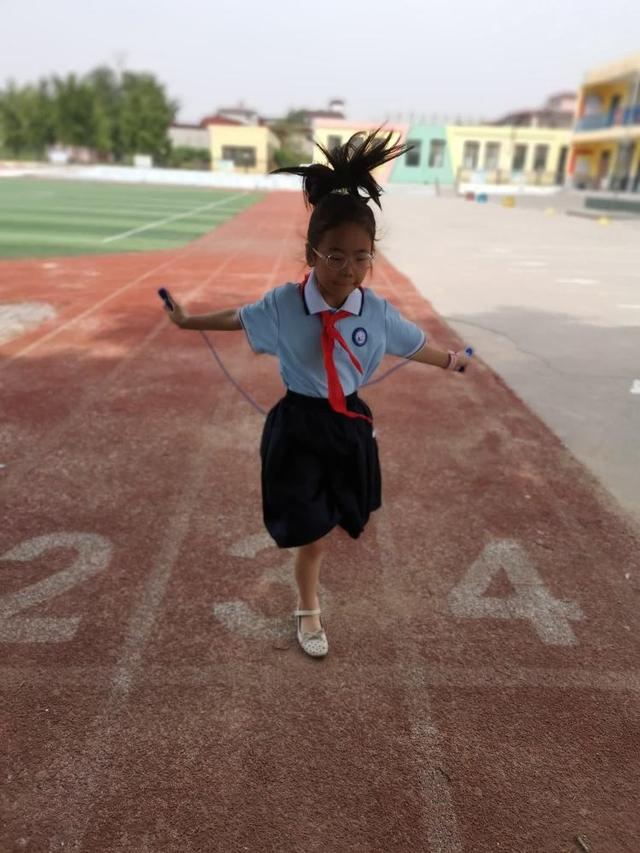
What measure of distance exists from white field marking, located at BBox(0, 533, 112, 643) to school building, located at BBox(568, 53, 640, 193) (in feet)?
137

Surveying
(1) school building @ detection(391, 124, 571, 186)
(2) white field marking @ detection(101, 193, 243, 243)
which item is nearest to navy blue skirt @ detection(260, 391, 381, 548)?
(2) white field marking @ detection(101, 193, 243, 243)

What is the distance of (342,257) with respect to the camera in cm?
231

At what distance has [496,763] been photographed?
Result: 7.80 feet

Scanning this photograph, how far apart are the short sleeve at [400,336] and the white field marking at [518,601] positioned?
1382 mm

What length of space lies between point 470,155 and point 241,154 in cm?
2253

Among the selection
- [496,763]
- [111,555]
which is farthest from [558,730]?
[111,555]

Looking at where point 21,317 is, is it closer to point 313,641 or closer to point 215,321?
point 215,321

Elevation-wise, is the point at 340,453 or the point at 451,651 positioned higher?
the point at 340,453

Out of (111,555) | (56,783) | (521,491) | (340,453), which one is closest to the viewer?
(56,783)

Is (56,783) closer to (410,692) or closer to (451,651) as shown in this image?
Answer: (410,692)

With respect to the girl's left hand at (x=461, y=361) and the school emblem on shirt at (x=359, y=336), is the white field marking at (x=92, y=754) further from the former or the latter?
the girl's left hand at (x=461, y=361)

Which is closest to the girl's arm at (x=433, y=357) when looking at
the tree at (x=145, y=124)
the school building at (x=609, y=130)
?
the school building at (x=609, y=130)

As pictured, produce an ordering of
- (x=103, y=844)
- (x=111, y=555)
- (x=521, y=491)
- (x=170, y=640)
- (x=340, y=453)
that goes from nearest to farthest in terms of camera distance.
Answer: (x=103, y=844)
(x=340, y=453)
(x=170, y=640)
(x=111, y=555)
(x=521, y=491)

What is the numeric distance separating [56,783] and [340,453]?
1569 millimetres
